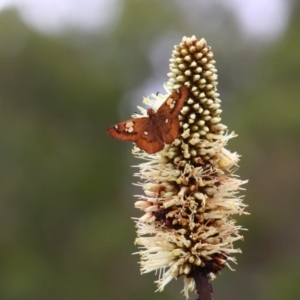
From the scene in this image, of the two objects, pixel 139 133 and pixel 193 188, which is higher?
pixel 139 133

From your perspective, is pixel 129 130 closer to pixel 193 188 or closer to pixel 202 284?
pixel 193 188

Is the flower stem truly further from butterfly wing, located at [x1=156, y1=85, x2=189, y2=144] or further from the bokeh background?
the bokeh background

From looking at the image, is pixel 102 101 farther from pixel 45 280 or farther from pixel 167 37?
pixel 45 280

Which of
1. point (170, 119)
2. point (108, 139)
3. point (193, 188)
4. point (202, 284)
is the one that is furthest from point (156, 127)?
point (108, 139)

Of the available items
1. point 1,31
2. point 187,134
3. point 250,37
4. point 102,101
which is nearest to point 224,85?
point 250,37

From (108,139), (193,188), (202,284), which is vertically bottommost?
(202,284)

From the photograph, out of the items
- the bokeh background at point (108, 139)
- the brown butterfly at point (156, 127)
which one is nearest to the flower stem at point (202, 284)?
the brown butterfly at point (156, 127)
